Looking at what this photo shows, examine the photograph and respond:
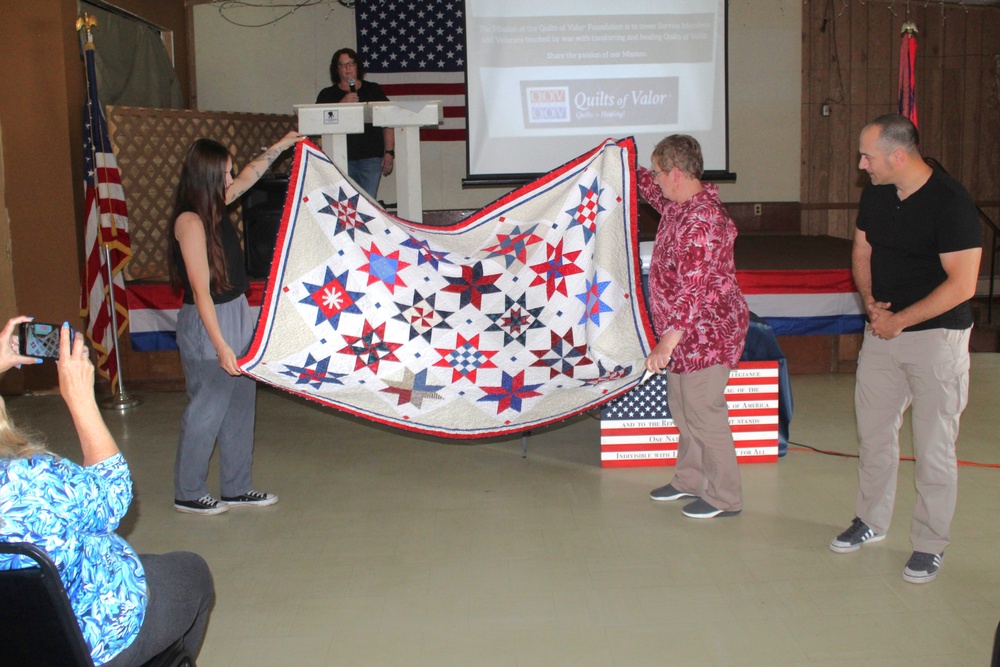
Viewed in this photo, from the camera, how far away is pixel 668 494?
3.38 metres

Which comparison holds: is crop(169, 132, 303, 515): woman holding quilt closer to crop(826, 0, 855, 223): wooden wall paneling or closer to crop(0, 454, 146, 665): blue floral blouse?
crop(0, 454, 146, 665): blue floral blouse

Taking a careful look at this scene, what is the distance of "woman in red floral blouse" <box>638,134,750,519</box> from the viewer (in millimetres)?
2932

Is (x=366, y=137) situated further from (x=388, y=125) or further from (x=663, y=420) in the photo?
(x=663, y=420)

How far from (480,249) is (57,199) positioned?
2.97m

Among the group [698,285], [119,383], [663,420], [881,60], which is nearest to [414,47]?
[119,383]

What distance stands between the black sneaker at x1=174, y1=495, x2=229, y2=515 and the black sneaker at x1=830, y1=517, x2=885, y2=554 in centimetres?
205

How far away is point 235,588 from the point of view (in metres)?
2.74

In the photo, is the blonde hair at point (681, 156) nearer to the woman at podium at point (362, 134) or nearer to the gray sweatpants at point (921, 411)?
the gray sweatpants at point (921, 411)

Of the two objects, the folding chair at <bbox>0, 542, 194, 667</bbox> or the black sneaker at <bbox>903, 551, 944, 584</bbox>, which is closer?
the folding chair at <bbox>0, 542, 194, 667</bbox>

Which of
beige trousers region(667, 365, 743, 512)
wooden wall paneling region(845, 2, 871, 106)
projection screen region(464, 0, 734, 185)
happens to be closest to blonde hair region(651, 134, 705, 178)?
beige trousers region(667, 365, 743, 512)

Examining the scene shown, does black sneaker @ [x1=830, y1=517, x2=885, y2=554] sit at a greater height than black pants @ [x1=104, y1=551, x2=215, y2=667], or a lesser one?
lesser

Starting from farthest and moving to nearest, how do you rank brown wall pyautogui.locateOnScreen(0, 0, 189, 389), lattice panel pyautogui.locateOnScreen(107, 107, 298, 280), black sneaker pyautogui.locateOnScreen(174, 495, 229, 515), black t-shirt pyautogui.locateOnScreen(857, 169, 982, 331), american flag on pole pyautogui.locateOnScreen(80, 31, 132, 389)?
lattice panel pyautogui.locateOnScreen(107, 107, 298, 280) < brown wall pyautogui.locateOnScreen(0, 0, 189, 389) < american flag on pole pyautogui.locateOnScreen(80, 31, 132, 389) < black sneaker pyautogui.locateOnScreen(174, 495, 229, 515) < black t-shirt pyautogui.locateOnScreen(857, 169, 982, 331)

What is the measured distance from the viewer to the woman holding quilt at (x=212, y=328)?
3.08 metres

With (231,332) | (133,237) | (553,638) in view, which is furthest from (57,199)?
(553,638)
